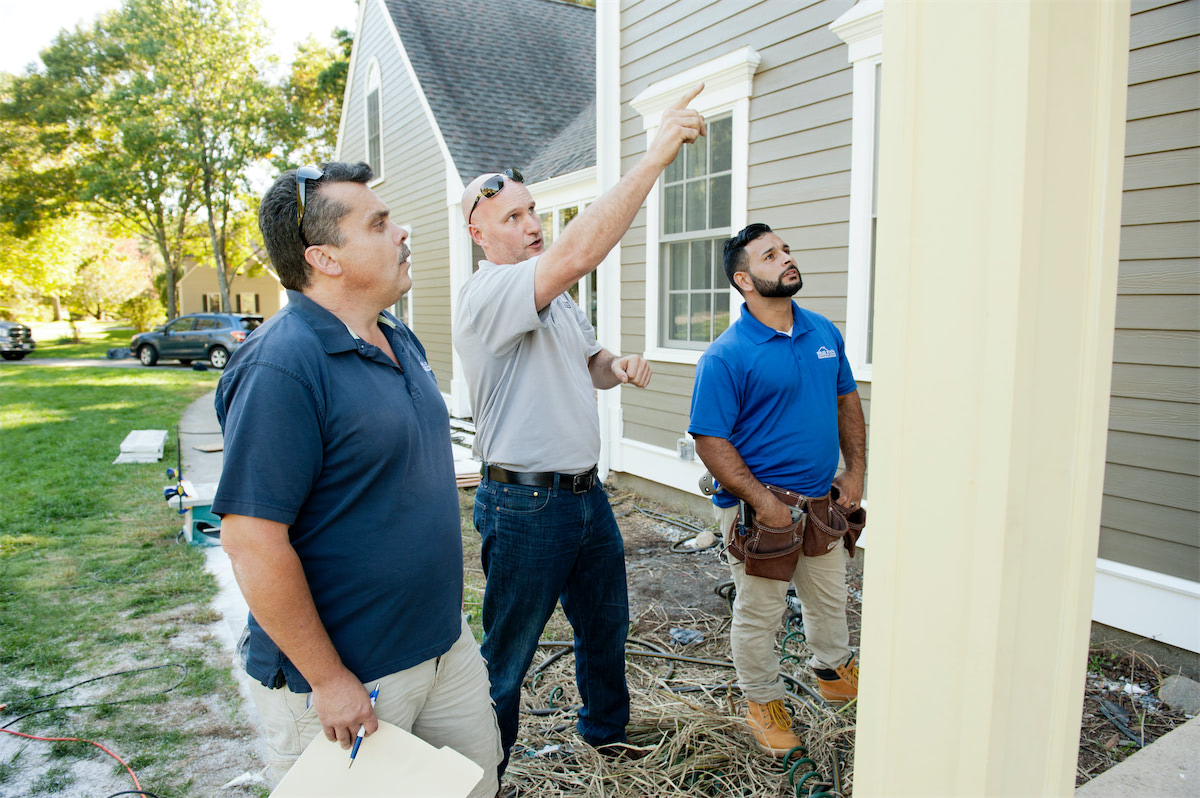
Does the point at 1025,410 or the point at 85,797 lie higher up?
the point at 1025,410

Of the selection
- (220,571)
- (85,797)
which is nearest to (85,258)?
(220,571)

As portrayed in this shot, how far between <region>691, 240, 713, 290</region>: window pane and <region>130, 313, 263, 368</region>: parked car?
1723 centimetres

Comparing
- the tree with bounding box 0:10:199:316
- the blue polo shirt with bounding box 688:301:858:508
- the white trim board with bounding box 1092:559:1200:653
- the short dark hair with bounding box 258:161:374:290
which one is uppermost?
the tree with bounding box 0:10:199:316

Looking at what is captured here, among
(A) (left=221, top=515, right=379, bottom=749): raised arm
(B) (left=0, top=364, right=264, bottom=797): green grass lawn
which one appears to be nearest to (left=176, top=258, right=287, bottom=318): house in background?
(B) (left=0, top=364, right=264, bottom=797): green grass lawn

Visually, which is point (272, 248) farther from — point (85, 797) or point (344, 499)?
point (85, 797)

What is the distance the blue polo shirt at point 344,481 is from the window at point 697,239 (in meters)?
4.27

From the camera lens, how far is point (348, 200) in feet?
5.69

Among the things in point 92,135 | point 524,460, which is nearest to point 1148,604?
point 524,460

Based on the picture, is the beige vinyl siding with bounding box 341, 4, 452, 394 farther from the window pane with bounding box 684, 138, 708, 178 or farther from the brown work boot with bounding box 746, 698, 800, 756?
the brown work boot with bounding box 746, 698, 800, 756

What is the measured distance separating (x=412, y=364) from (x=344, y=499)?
421 mm

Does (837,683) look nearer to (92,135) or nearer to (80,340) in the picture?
(92,135)

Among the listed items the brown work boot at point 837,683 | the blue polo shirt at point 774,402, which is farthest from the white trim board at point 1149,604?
the blue polo shirt at point 774,402

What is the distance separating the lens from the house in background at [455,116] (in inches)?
420

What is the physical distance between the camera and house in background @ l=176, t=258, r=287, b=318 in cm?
3953
